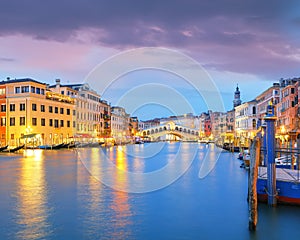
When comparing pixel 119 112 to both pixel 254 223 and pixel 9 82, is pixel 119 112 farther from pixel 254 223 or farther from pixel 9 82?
pixel 254 223

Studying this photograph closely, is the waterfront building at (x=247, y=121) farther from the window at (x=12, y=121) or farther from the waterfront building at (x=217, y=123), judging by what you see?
the window at (x=12, y=121)

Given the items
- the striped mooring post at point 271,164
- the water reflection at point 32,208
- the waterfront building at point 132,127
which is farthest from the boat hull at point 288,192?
the waterfront building at point 132,127

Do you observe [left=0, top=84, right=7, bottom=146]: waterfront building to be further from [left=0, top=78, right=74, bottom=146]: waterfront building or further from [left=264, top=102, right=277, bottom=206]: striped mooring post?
[left=264, top=102, right=277, bottom=206]: striped mooring post

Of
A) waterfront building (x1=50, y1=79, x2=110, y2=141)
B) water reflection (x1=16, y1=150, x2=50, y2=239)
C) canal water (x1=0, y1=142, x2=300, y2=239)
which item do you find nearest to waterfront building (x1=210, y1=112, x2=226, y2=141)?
waterfront building (x1=50, y1=79, x2=110, y2=141)

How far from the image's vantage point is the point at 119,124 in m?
70.9

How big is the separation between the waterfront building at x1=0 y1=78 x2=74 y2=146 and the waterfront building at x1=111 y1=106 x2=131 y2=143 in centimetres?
2307

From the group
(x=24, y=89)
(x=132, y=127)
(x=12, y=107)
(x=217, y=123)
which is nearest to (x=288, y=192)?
(x=24, y=89)

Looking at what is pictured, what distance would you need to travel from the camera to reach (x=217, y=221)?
835 centimetres

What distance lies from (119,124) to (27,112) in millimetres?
33955

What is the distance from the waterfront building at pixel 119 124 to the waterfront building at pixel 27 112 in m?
23.1

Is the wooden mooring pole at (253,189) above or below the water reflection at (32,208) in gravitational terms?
above

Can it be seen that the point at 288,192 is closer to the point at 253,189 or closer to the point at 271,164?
the point at 271,164

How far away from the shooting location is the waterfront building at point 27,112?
37.7 meters

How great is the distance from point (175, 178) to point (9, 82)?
95.3 ft
